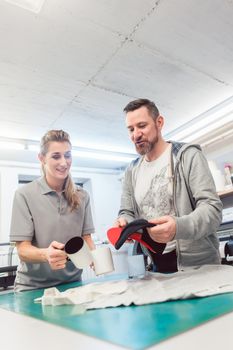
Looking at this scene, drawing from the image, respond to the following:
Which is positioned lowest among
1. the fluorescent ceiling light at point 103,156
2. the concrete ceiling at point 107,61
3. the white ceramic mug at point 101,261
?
the white ceramic mug at point 101,261

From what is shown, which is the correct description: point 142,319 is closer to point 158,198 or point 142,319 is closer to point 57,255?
point 57,255

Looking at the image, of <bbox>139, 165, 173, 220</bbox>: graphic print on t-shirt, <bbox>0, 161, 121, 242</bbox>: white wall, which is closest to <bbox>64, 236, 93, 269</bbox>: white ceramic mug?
<bbox>139, 165, 173, 220</bbox>: graphic print on t-shirt

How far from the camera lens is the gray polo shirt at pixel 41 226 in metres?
1.51

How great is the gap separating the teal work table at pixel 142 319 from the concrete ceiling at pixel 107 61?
188cm

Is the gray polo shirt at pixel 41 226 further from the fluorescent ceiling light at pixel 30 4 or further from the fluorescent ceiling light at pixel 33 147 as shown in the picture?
the fluorescent ceiling light at pixel 33 147

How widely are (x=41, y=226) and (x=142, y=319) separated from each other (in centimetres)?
107

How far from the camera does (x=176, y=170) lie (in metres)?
1.31

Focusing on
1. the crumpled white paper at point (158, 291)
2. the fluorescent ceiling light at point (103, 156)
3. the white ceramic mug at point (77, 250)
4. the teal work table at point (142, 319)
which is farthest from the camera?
the fluorescent ceiling light at point (103, 156)

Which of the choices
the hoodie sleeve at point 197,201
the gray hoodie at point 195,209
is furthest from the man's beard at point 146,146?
the hoodie sleeve at point 197,201

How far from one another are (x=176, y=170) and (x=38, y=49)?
158 cm

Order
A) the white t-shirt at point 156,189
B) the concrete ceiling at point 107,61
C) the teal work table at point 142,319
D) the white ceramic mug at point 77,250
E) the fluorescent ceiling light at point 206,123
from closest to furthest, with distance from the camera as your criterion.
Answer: the teal work table at point 142,319 → the white ceramic mug at point 77,250 → the white t-shirt at point 156,189 → the concrete ceiling at point 107,61 → the fluorescent ceiling light at point 206,123

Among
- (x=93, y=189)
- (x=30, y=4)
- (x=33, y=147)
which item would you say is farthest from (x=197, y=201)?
(x=93, y=189)

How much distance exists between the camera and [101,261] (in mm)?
1127

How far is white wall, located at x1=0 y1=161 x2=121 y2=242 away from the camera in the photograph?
4059 millimetres
